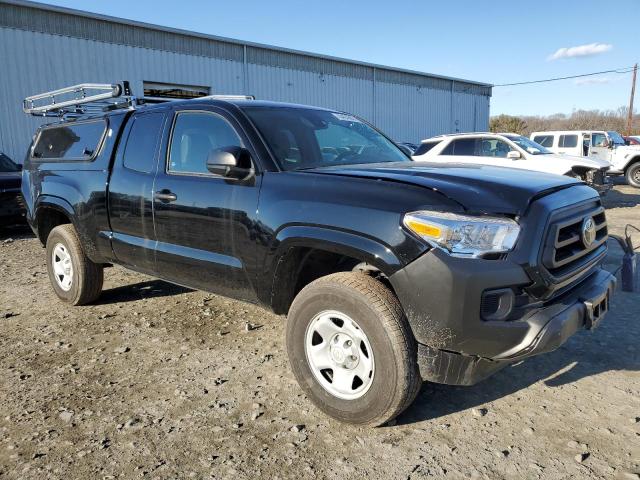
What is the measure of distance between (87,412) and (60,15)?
1600 centimetres

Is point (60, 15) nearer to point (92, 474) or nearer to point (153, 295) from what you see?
point (153, 295)

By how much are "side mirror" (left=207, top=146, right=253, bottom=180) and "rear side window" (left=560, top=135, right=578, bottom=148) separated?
1634 cm

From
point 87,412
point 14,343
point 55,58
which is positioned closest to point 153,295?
point 14,343

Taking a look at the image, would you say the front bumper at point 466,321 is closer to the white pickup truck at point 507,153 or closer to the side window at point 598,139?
the white pickup truck at point 507,153

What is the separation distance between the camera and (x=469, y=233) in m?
2.40

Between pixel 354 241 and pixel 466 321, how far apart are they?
0.68 metres

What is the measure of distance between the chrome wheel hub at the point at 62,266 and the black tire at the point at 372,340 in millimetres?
3197

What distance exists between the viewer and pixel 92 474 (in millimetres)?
2465

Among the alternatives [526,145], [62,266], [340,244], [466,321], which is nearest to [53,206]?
[62,266]

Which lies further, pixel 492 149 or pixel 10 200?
pixel 492 149

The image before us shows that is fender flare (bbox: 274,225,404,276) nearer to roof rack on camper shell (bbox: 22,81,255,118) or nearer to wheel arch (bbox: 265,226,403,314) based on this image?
wheel arch (bbox: 265,226,403,314)

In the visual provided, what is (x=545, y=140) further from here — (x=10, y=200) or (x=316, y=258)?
(x=316, y=258)

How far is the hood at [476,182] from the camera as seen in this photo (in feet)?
8.16

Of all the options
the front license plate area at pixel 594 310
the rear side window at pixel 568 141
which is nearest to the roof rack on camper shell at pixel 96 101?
the front license plate area at pixel 594 310
